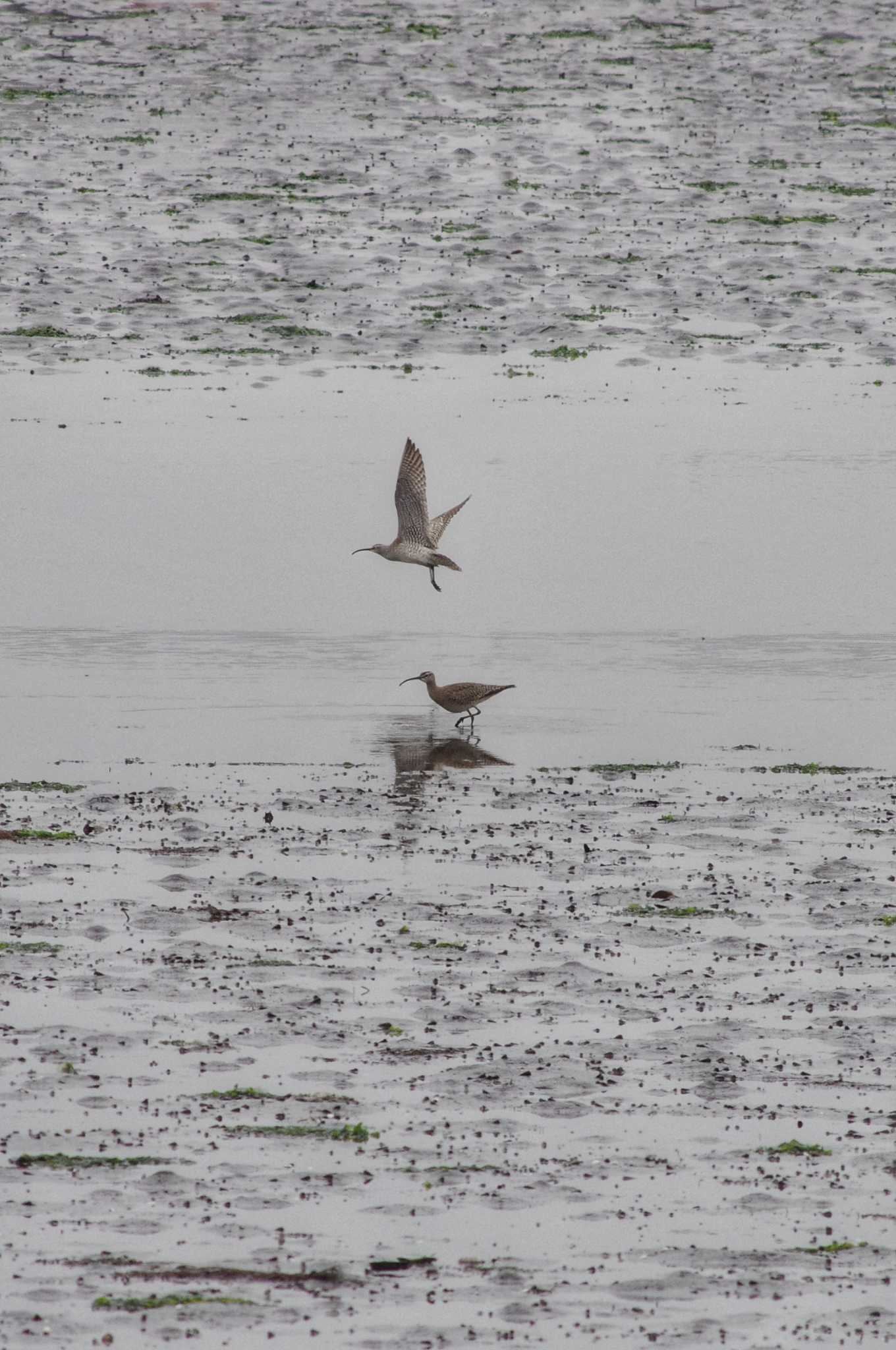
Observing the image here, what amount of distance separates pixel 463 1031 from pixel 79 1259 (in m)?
2.68

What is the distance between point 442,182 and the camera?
34531mm

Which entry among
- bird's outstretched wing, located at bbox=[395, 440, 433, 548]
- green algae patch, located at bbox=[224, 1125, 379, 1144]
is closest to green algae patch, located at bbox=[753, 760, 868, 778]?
bird's outstretched wing, located at bbox=[395, 440, 433, 548]

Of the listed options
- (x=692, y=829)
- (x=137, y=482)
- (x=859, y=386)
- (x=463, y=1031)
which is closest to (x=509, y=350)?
(x=859, y=386)

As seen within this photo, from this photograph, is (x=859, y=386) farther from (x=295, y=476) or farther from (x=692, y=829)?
(x=692, y=829)

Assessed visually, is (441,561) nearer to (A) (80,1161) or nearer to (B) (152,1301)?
(A) (80,1161)

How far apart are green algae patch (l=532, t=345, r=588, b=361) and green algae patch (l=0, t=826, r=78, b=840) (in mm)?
14407

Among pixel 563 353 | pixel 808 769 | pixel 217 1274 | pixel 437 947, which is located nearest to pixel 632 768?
pixel 808 769

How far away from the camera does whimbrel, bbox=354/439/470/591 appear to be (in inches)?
786

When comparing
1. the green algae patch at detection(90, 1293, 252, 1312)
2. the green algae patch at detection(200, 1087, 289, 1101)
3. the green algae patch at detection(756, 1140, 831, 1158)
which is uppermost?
the green algae patch at detection(200, 1087, 289, 1101)

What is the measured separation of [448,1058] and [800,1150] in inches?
65.9

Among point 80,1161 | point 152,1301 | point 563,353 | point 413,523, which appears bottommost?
point 152,1301

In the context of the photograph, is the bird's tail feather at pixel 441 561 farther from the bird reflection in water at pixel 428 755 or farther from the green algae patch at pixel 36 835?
the green algae patch at pixel 36 835

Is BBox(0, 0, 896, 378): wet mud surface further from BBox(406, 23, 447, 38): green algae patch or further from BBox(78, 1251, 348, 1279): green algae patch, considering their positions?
BBox(78, 1251, 348, 1279): green algae patch

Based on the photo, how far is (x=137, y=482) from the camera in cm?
2230
